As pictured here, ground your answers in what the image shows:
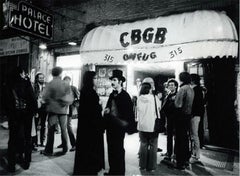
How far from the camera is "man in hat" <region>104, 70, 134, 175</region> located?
4281mm

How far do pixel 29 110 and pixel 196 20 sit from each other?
16.9ft

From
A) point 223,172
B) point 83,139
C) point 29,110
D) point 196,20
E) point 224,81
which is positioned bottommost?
point 223,172

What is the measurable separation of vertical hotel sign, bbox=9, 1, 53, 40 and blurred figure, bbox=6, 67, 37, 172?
143 inches

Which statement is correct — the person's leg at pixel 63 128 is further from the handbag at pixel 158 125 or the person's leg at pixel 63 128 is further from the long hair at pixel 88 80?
the handbag at pixel 158 125

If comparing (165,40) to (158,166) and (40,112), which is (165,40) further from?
(40,112)

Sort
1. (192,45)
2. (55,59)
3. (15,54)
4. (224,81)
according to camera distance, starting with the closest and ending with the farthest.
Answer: (192,45), (224,81), (55,59), (15,54)

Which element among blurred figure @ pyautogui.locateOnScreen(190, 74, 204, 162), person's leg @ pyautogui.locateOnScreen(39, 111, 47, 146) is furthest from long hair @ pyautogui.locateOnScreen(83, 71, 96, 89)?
person's leg @ pyautogui.locateOnScreen(39, 111, 47, 146)

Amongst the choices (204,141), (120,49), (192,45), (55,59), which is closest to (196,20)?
(192,45)

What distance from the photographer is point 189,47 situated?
259 inches

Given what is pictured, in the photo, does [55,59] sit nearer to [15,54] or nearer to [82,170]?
[15,54]

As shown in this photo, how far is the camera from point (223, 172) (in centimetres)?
507

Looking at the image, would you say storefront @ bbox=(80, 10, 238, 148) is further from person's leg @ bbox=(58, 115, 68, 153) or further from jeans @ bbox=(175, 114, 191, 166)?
person's leg @ bbox=(58, 115, 68, 153)

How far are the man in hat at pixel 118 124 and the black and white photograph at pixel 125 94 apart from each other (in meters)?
0.02

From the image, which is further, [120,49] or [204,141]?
[120,49]
